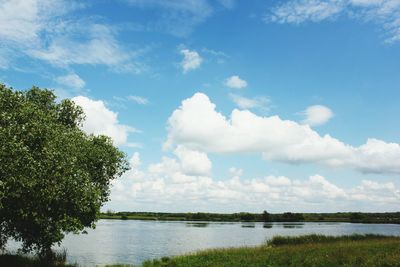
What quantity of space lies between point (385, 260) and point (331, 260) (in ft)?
13.7

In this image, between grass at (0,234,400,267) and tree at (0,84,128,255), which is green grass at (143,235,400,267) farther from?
tree at (0,84,128,255)

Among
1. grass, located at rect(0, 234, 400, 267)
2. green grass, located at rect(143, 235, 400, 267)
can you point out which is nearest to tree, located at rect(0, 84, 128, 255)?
grass, located at rect(0, 234, 400, 267)

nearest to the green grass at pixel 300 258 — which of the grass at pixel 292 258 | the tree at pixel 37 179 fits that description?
the grass at pixel 292 258

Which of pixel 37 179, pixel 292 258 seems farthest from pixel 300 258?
pixel 37 179

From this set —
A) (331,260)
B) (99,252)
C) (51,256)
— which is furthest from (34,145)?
(99,252)

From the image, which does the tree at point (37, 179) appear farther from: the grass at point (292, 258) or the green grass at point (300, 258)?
the green grass at point (300, 258)

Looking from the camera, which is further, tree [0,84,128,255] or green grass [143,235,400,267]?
green grass [143,235,400,267]

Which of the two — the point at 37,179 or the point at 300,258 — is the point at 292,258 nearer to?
the point at 300,258

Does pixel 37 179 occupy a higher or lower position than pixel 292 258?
higher

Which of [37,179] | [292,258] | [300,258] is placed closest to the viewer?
[37,179]

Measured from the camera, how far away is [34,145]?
1341 inches

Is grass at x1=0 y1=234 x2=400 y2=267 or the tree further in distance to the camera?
grass at x1=0 y1=234 x2=400 y2=267

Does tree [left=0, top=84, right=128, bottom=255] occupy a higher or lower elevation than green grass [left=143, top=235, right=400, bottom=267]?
higher

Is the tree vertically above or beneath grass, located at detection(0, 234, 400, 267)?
above
